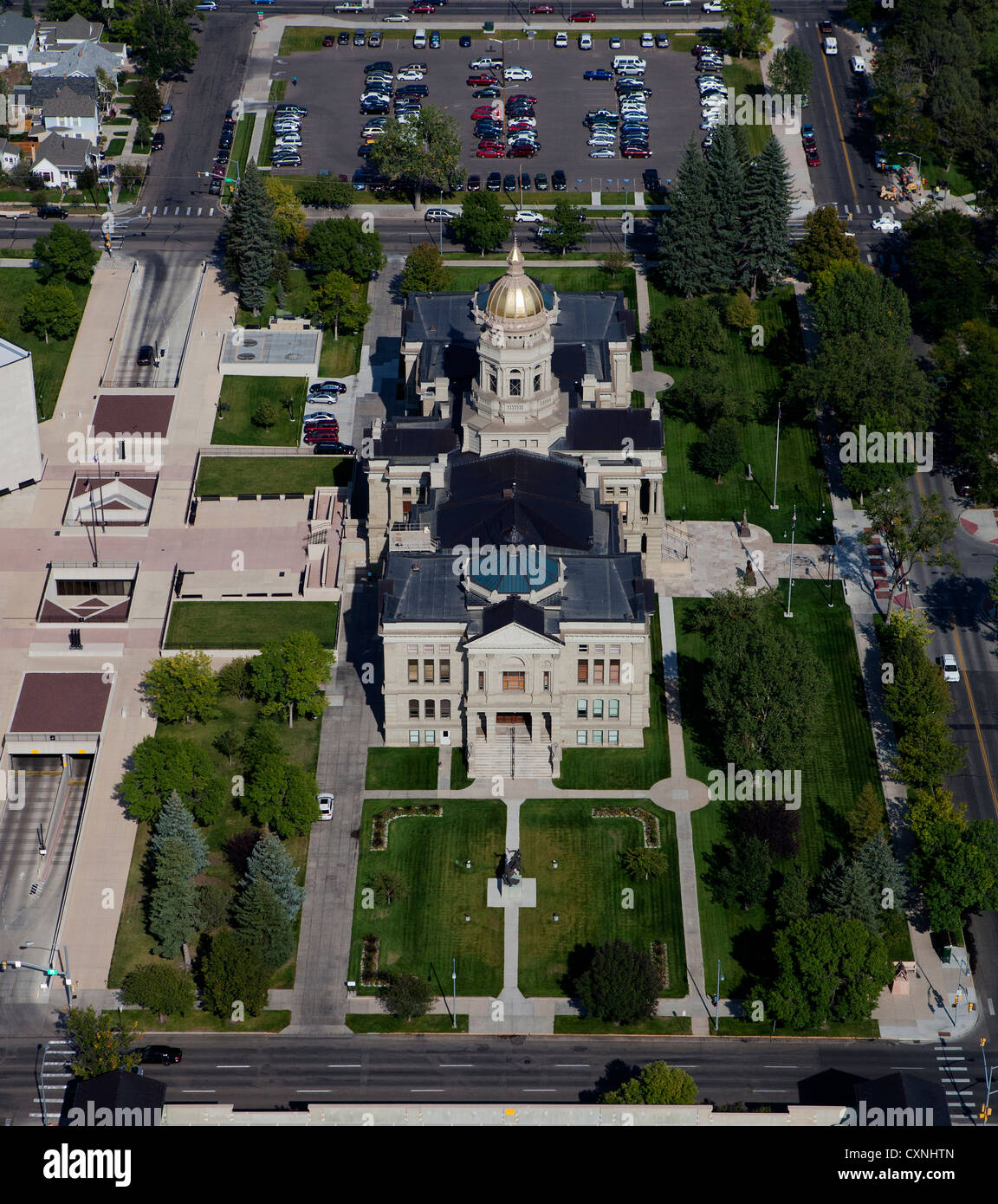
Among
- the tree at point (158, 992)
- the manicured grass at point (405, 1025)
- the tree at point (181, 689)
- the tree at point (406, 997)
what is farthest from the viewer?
the tree at point (181, 689)

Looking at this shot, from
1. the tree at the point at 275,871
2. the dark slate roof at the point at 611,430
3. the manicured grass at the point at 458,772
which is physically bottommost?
the tree at the point at 275,871

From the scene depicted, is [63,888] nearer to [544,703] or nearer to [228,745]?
[228,745]

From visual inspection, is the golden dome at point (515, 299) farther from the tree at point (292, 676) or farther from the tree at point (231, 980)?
the tree at point (231, 980)

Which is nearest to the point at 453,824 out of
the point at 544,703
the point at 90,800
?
the point at 544,703

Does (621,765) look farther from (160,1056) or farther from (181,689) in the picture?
(160,1056)

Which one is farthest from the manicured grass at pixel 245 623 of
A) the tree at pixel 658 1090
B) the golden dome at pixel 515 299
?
the tree at pixel 658 1090

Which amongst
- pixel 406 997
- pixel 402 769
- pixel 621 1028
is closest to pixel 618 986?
pixel 621 1028
